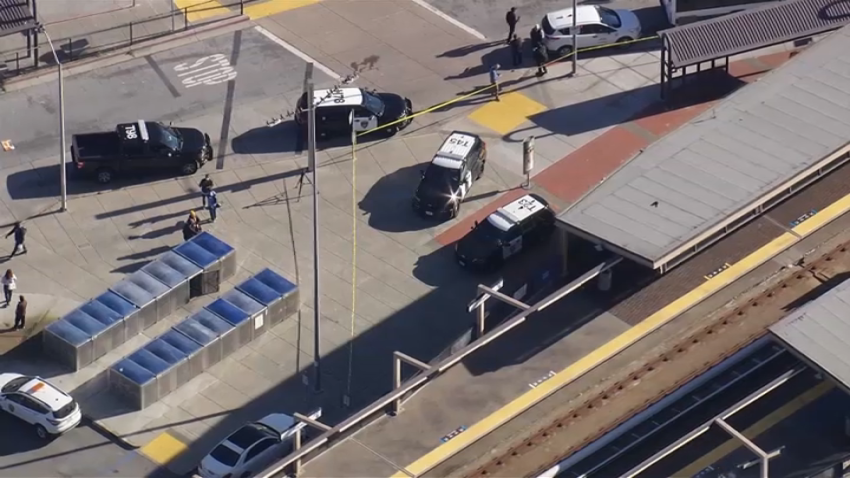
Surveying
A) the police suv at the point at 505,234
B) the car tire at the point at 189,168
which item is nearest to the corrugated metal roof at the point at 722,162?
the police suv at the point at 505,234

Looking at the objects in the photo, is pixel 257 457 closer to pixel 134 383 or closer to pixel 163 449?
pixel 163 449

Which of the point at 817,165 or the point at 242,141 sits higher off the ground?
the point at 817,165

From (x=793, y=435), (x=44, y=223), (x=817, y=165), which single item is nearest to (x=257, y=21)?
(x=44, y=223)

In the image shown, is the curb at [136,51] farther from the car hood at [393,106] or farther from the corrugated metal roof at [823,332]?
the corrugated metal roof at [823,332]

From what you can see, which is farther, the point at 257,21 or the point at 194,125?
the point at 257,21

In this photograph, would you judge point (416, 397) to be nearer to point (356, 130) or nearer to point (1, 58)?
point (356, 130)
